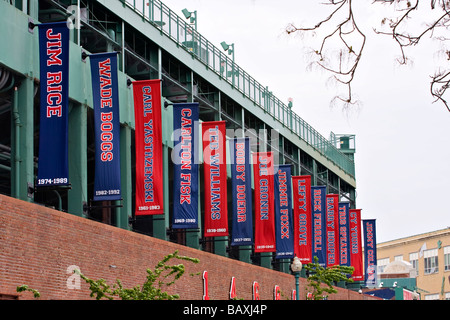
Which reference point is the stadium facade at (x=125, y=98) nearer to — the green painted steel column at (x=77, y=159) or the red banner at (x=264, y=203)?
the green painted steel column at (x=77, y=159)

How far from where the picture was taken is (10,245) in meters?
23.5

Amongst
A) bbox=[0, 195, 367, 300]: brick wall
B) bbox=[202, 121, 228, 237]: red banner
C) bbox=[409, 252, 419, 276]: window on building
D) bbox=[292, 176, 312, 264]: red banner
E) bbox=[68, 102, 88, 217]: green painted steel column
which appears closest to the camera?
bbox=[0, 195, 367, 300]: brick wall

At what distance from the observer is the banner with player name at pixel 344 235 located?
55500mm

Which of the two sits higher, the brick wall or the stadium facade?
the stadium facade

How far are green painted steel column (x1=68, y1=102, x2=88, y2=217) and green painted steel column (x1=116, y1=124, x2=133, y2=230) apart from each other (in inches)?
125

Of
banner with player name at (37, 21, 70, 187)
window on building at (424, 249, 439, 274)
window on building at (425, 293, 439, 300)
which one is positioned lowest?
window on building at (425, 293, 439, 300)

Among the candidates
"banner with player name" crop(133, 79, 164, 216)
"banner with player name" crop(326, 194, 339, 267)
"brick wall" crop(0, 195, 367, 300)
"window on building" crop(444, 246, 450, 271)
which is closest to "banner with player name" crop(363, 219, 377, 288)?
"banner with player name" crop(326, 194, 339, 267)

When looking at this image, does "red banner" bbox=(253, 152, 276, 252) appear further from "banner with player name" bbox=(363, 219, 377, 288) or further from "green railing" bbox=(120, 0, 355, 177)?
"banner with player name" bbox=(363, 219, 377, 288)

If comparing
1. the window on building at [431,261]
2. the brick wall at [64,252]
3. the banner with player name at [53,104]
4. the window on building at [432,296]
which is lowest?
the window on building at [432,296]

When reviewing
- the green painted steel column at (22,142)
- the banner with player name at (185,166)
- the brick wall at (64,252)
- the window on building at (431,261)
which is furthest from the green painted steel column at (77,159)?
the window on building at (431,261)

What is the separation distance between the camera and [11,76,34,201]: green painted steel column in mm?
26719

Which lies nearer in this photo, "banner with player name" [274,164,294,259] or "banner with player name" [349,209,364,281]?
"banner with player name" [274,164,294,259]

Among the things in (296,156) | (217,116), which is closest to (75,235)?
(217,116)

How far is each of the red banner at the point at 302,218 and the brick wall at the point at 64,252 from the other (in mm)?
11899
